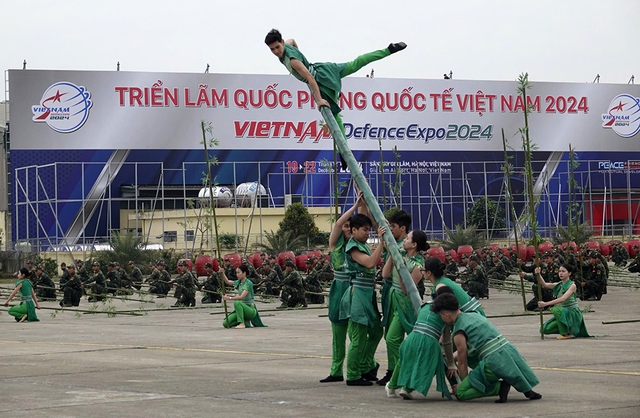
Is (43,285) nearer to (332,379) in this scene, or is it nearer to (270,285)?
(270,285)

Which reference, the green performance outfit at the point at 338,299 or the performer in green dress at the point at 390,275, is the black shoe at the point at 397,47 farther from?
the green performance outfit at the point at 338,299

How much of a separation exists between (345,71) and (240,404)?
2429 millimetres

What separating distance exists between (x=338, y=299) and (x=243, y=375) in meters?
1.23

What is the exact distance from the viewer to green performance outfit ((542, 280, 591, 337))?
12.4 meters

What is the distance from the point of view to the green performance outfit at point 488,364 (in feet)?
22.1

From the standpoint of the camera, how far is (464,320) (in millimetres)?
6957

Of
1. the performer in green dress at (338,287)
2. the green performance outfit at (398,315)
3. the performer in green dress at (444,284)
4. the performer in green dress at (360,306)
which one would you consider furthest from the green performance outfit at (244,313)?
the performer in green dress at (444,284)

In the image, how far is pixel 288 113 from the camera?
5366cm

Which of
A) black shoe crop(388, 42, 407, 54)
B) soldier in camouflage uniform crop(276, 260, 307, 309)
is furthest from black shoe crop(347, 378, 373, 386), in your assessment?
soldier in camouflage uniform crop(276, 260, 307, 309)

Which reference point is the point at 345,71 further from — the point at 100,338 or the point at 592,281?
the point at 592,281

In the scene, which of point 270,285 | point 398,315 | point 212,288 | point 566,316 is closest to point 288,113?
point 270,285

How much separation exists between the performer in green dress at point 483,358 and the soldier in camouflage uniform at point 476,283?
15504mm

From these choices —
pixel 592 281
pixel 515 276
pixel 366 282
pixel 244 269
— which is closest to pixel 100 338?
pixel 244 269

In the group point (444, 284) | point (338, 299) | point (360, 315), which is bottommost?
point (360, 315)
